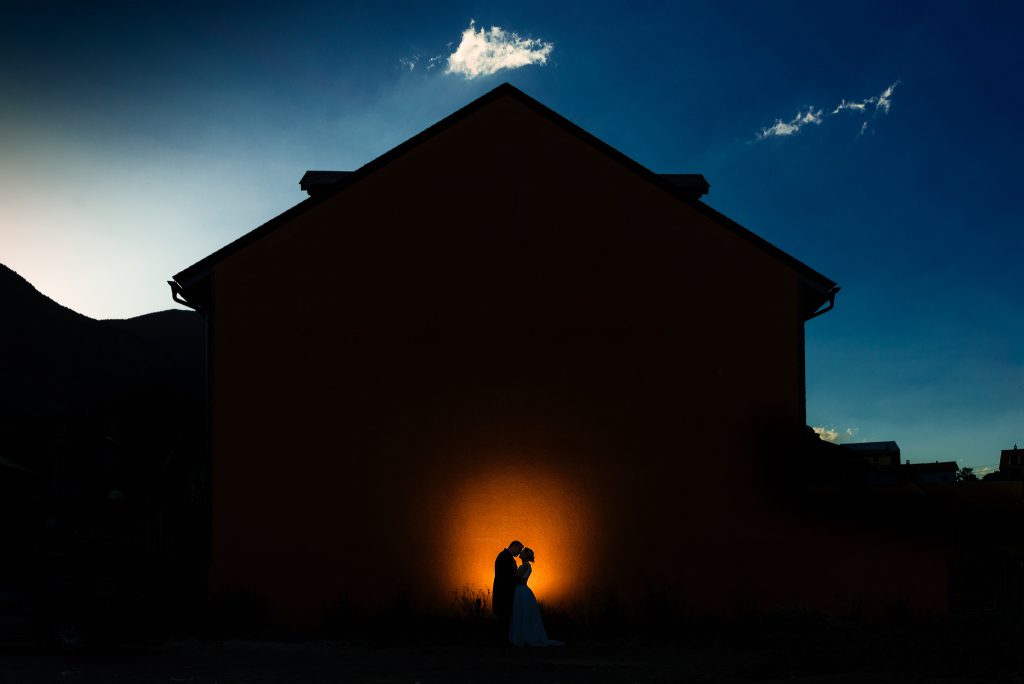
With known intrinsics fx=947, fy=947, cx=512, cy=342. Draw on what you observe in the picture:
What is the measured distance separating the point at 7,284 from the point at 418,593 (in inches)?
3471

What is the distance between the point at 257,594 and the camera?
1444 cm

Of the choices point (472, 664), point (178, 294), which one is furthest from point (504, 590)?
point (178, 294)

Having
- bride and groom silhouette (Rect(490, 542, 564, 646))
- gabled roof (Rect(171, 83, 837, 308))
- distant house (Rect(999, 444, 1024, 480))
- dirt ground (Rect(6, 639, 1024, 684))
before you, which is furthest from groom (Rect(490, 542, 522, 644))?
distant house (Rect(999, 444, 1024, 480))

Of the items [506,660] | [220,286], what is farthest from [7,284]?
[506,660]

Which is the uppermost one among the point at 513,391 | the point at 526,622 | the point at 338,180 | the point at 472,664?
the point at 338,180

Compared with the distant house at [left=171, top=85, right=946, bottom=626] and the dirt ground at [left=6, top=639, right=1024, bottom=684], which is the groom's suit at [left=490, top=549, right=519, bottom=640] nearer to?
the dirt ground at [left=6, top=639, right=1024, bottom=684]

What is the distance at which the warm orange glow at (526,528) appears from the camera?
14.5 m

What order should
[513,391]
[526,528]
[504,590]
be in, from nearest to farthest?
[504,590], [526,528], [513,391]

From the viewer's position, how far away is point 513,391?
15.0 m

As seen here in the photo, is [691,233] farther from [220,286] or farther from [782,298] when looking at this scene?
[220,286]

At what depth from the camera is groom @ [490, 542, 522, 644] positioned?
13.3 m

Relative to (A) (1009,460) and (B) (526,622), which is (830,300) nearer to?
(B) (526,622)

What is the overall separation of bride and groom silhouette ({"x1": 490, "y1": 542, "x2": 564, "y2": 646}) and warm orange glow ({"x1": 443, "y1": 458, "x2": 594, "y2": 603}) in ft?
3.15

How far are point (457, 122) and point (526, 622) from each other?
26.3 feet
